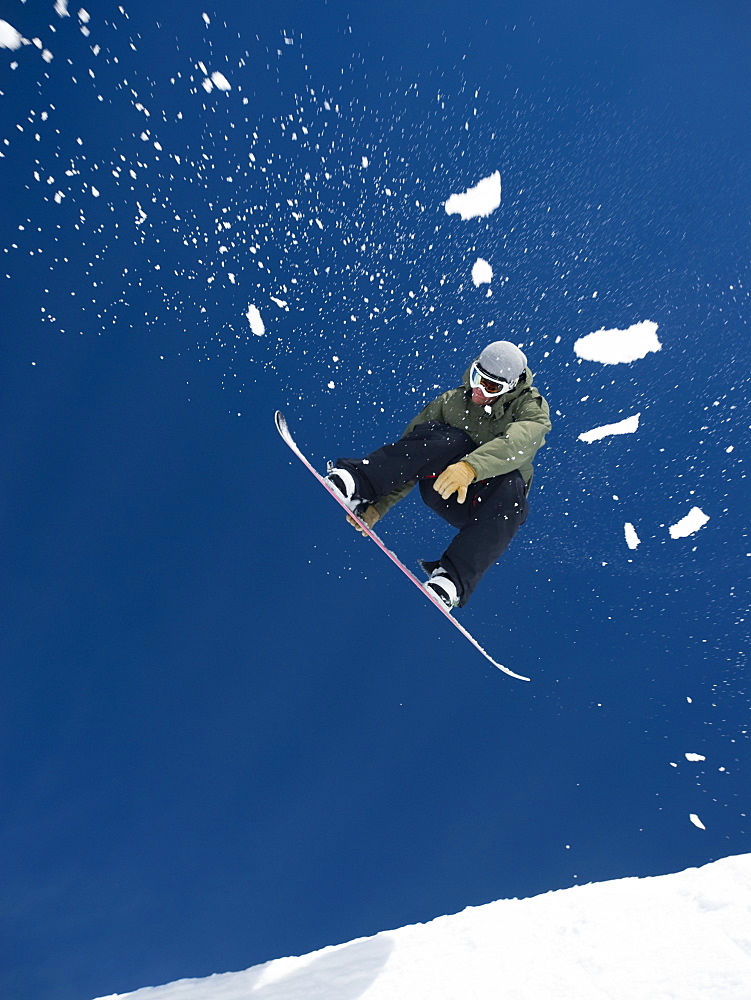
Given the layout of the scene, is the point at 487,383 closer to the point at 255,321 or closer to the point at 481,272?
the point at 481,272

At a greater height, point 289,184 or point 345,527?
point 289,184

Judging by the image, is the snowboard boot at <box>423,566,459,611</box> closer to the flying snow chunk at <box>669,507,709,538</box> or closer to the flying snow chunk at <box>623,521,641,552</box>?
the flying snow chunk at <box>623,521,641,552</box>

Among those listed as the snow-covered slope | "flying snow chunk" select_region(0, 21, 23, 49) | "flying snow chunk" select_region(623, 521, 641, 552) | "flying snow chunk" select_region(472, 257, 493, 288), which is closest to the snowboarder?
"flying snow chunk" select_region(472, 257, 493, 288)

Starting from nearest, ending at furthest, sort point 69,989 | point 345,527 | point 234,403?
point 234,403 < point 345,527 < point 69,989

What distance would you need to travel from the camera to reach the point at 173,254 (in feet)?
11.2

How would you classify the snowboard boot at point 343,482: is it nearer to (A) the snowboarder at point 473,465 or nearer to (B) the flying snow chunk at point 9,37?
(A) the snowboarder at point 473,465

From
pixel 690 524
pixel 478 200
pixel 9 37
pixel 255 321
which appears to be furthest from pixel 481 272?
pixel 9 37

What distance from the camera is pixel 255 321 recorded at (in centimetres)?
351

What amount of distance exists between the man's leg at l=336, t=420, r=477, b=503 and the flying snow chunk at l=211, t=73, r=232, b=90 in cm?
193

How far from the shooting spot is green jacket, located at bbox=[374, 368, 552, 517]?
2.04 m

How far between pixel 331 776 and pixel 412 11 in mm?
3958

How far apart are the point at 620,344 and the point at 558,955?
2.90 meters

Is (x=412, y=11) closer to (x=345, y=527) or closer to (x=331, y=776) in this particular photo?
(x=345, y=527)

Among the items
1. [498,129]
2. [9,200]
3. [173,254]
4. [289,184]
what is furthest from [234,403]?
[498,129]
